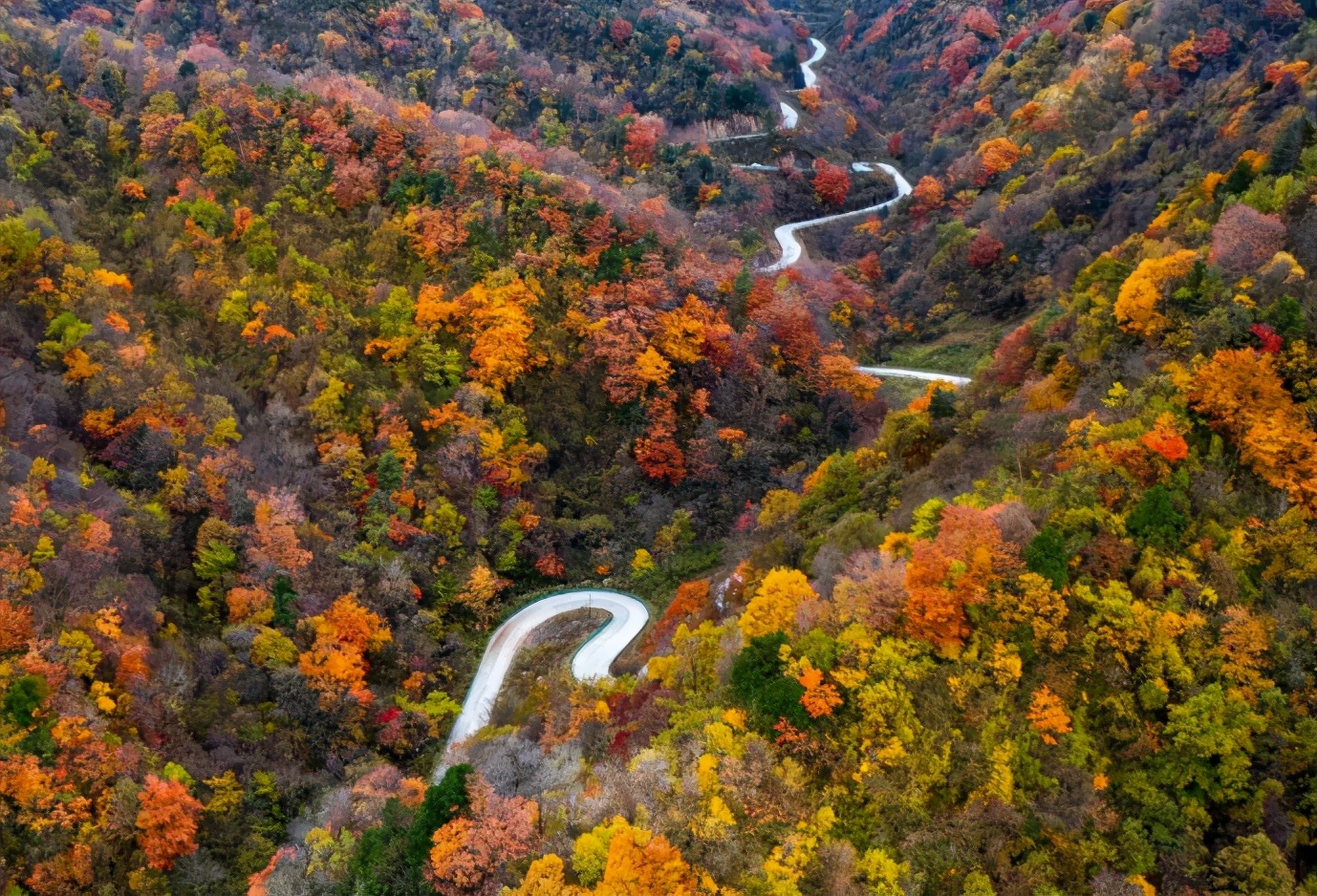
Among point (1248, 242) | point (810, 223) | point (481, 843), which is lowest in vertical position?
point (481, 843)

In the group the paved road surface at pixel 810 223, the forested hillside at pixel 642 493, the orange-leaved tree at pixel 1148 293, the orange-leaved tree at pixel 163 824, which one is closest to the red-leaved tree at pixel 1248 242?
the forested hillside at pixel 642 493

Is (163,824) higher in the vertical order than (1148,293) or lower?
lower

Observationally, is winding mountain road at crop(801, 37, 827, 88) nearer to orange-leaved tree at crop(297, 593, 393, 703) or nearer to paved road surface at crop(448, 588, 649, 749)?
Answer: paved road surface at crop(448, 588, 649, 749)

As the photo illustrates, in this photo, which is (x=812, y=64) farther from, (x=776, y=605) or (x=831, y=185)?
(x=776, y=605)

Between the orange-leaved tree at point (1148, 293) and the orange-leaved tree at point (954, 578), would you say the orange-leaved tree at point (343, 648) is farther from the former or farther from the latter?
the orange-leaved tree at point (1148, 293)

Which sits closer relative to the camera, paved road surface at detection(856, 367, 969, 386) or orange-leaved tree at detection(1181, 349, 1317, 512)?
orange-leaved tree at detection(1181, 349, 1317, 512)

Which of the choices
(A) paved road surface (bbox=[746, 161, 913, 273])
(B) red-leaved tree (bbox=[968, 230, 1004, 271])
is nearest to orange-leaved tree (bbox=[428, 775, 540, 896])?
(A) paved road surface (bbox=[746, 161, 913, 273])

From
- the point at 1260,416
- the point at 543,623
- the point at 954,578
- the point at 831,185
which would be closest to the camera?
the point at 954,578

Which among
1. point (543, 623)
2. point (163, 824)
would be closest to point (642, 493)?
point (543, 623)
